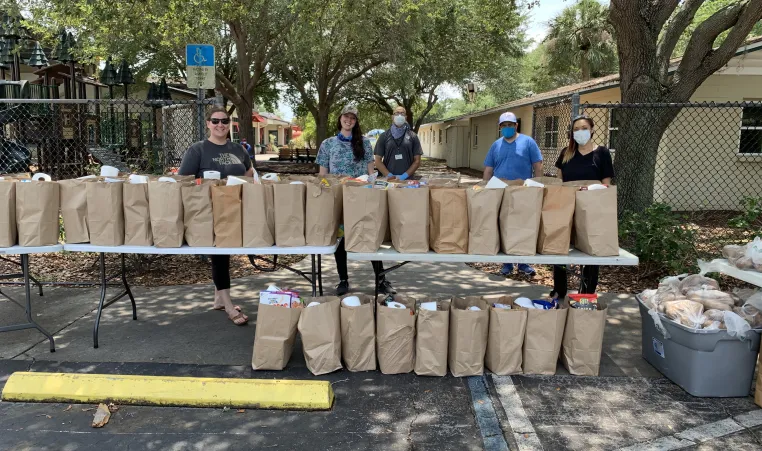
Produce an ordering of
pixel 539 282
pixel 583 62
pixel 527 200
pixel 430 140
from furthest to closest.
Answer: pixel 430 140 → pixel 583 62 → pixel 539 282 → pixel 527 200

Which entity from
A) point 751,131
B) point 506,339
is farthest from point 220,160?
point 751,131

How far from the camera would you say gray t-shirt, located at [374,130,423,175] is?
5836mm

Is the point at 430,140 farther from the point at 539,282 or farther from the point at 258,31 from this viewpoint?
the point at 539,282

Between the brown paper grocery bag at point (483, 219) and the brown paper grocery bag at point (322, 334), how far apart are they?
99cm

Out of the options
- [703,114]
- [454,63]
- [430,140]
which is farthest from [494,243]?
[430,140]

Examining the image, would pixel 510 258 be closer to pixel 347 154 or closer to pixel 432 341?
pixel 432 341

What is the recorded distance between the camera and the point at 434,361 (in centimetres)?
369

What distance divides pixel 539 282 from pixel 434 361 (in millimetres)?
2786

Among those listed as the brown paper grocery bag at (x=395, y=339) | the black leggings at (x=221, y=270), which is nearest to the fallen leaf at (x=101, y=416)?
the black leggings at (x=221, y=270)

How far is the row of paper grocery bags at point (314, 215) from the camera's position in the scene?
3623 millimetres

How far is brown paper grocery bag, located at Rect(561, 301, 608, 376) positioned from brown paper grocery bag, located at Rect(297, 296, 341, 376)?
1517 mm

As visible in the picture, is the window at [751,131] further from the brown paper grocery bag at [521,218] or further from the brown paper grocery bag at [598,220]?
the brown paper grocery bag at [521,218]

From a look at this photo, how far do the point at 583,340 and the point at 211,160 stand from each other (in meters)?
3.12

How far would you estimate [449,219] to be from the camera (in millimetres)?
3684
